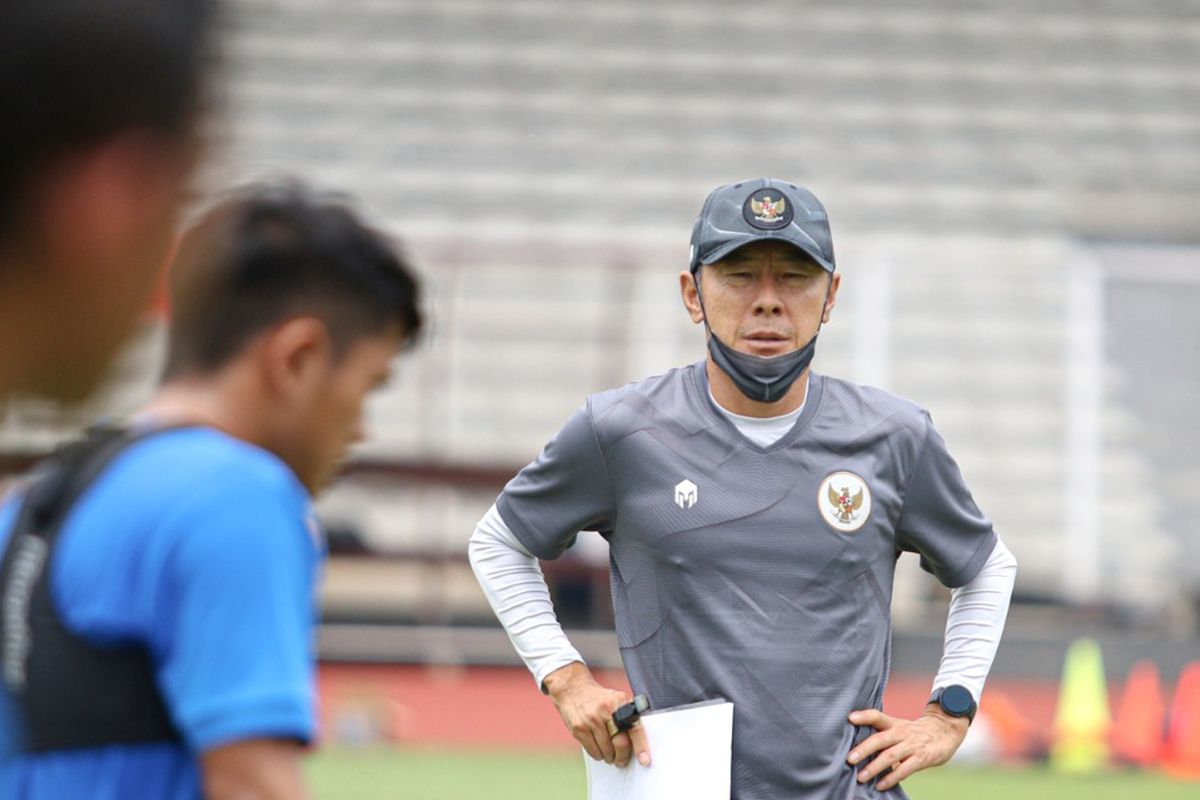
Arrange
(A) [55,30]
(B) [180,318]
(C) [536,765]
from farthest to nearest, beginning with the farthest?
(C) [536,765]
(B) [180,318]
(A) [55,30]

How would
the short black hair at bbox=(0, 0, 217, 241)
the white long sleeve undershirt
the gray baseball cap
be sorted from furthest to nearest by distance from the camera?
the white long sleeve undershirt → the gray baseball cap → the short black hair at bbox=(0, 0, 217, 241)

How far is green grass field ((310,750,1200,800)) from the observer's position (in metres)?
9.96

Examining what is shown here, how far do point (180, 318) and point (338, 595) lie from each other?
12490 mm

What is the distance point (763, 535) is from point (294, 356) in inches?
81.6

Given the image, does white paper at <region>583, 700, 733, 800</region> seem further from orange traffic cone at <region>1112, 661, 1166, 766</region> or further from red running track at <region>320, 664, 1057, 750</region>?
orange traffic cone at <region>1112, 661, 1166, 766</region>

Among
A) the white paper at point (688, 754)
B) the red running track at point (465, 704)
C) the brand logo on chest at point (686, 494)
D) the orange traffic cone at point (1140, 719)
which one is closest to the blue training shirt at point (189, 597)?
the white paper at point (688, 754)

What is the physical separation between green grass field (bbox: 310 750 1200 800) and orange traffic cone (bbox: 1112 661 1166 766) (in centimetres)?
26

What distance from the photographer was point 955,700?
→ 4031mm

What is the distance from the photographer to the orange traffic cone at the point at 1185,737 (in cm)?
1190

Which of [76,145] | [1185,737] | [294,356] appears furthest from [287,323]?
[1185,737]

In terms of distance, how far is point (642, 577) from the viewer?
12.9 ft

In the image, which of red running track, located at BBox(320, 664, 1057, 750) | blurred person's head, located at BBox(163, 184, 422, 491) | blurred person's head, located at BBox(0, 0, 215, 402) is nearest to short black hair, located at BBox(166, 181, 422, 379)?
blurred person's head, located at BBox(163, 184, 422, 491)

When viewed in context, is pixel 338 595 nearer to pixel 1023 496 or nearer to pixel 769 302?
pixel 1023 496

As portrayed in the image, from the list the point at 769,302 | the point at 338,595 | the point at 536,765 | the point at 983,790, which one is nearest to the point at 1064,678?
the point at 983,790
